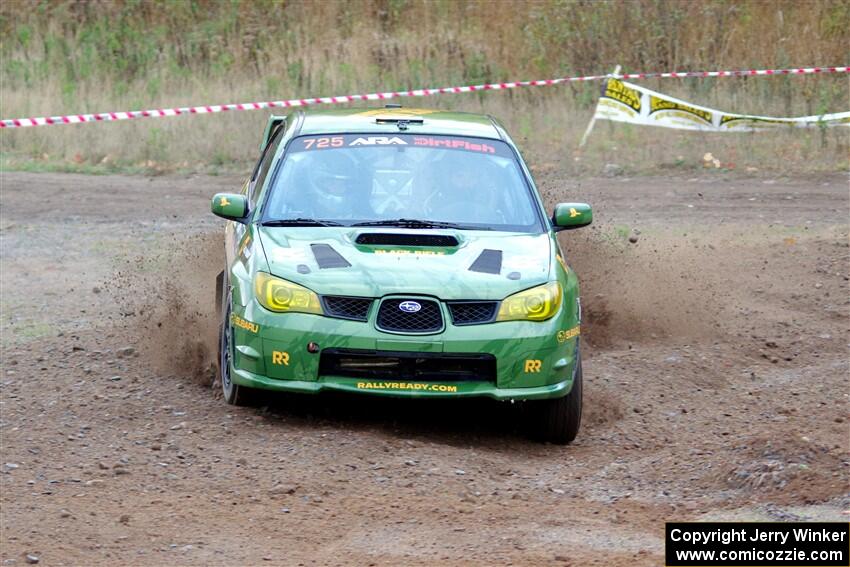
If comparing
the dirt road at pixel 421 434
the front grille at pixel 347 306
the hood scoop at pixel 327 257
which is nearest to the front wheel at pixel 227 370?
the dirt road at pixel 421 434

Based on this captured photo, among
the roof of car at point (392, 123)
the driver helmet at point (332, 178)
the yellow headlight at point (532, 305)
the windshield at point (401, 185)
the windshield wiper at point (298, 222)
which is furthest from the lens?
the roof of car at point (392, 123)

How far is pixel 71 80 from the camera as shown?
22.0m

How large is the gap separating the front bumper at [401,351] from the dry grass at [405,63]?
36.9 ft

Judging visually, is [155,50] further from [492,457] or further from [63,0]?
[492,457]

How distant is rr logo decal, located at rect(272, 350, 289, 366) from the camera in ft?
23.0

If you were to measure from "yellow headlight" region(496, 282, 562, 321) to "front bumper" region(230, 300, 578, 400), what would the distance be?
0.12 ft

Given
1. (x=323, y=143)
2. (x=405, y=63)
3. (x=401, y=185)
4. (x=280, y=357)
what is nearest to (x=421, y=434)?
(x=280, y=357)

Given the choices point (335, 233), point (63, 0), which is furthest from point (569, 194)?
point (63, 0)

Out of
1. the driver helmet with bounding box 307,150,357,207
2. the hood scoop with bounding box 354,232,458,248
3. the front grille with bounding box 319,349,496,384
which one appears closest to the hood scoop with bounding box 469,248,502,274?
the hood scoop with bounding box 354,232,458,248

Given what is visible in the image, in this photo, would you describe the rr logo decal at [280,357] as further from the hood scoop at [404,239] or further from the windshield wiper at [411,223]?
the windshield wiper at [411,223]

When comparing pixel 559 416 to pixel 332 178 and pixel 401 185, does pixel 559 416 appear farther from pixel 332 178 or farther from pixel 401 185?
pixel 332 178

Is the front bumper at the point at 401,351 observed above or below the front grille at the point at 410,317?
below

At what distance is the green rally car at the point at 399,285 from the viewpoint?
6977 millimetres

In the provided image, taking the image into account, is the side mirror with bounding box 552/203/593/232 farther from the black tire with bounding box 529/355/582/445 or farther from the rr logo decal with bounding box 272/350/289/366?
the rr logo decal with bounding box 272/350/289/366
